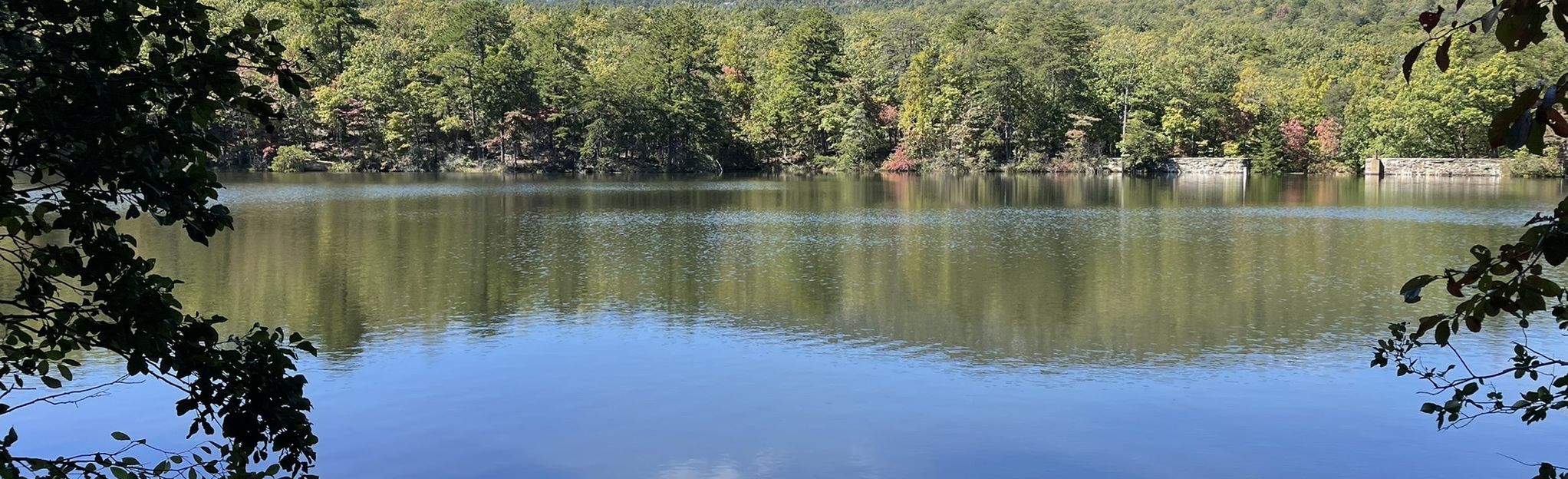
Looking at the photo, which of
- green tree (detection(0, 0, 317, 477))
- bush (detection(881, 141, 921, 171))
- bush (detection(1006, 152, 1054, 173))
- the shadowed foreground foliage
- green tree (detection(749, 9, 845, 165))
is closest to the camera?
the shadowed foreground foliage

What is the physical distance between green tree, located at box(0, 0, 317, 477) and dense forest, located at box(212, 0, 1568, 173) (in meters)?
50.1

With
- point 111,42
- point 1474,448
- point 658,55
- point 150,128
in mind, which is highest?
point 658,55

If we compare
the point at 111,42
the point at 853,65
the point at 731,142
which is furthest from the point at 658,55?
the point at 111,42

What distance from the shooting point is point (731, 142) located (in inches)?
2308

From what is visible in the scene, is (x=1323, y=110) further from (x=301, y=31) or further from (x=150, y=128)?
(x=150, y=128)

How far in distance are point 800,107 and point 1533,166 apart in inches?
1219

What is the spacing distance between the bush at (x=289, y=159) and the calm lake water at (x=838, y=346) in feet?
89.1

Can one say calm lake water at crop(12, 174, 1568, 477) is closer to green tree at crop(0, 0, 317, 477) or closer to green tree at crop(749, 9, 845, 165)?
green tree at crop(0, 0, 317, 477)

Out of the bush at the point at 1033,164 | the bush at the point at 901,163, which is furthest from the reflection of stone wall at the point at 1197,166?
the bush at the point at 901,163

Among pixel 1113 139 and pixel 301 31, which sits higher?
pixel 301 31

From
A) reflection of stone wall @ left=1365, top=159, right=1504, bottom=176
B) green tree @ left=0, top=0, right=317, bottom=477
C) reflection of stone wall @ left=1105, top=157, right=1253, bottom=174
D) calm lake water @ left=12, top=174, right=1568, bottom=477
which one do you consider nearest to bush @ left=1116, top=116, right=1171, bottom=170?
reflection of stone wall @ left=1105, top=157, right=1253, bottom=174

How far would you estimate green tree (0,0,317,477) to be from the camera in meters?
2.60

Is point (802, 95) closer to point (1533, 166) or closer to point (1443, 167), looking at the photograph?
point (1443, 167)

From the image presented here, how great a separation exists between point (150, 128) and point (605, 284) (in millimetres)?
12971
